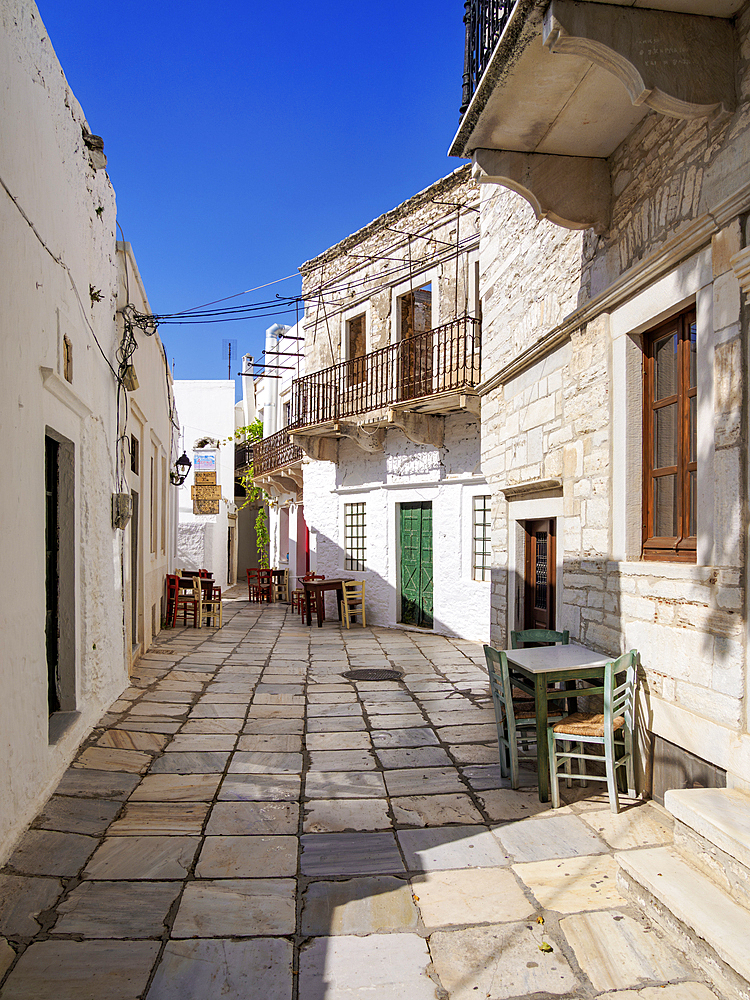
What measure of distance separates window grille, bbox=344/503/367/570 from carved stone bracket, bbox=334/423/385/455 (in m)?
1.19

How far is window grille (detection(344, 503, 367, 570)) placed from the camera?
1234 cm

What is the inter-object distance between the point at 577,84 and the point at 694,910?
3.83 metres

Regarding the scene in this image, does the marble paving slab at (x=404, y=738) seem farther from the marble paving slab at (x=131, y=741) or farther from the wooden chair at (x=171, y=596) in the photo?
the wooden chair at (x=171, y=596)

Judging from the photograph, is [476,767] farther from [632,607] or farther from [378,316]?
[378,316]

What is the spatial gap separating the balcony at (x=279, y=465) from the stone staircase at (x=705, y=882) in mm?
11950

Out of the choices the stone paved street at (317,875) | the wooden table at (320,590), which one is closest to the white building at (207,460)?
the wooden table at (320,590)

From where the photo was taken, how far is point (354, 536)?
41.0 feet

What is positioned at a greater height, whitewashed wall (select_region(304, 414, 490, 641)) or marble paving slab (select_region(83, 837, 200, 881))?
whitewashed wall (select_region(304, 414, 490, 641))

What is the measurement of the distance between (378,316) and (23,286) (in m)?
8.91

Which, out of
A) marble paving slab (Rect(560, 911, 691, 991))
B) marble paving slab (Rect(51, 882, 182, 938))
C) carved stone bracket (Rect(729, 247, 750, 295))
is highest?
carved stone bracket (Rect(729, 247, 750, 295))

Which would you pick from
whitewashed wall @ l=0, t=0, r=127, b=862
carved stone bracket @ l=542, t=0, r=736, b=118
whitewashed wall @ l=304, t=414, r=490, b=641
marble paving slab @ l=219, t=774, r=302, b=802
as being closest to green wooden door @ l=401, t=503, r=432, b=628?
whitewashed wall @ l=304, t=414, r=490, b=641

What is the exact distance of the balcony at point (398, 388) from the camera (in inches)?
385

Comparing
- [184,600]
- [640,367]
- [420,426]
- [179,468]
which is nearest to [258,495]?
[179,468]

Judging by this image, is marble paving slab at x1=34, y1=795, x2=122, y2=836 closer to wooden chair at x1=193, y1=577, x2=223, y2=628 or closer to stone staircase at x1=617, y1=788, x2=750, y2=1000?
stone staircase at x1=617, y1=788, x2=750, y2=1000
